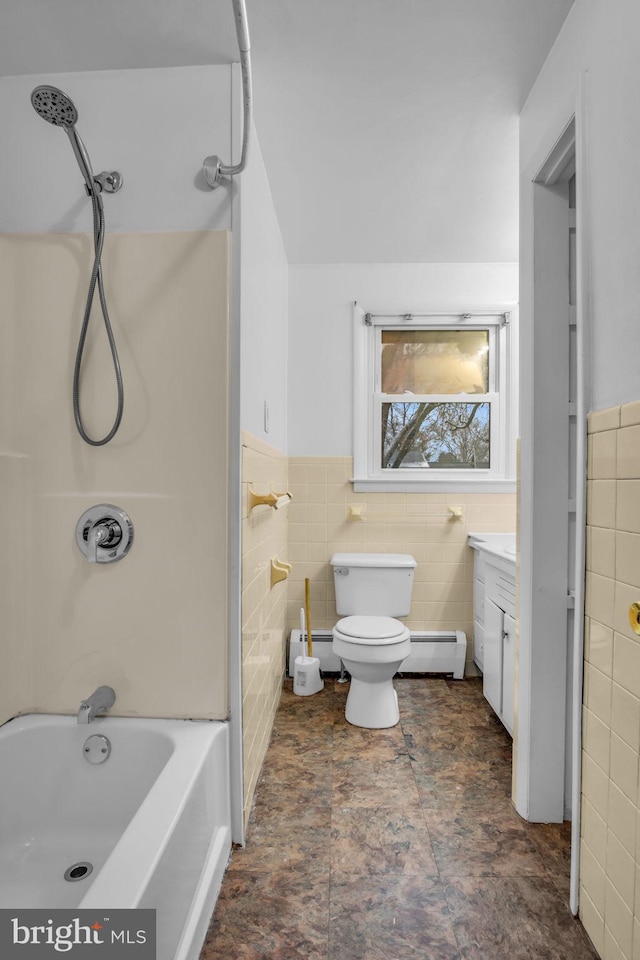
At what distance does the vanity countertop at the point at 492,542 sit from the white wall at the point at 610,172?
55.3 inches

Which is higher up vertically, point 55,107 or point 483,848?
point 55,107

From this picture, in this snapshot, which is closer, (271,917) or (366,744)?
(271,917)

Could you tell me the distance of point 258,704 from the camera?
6.77ft

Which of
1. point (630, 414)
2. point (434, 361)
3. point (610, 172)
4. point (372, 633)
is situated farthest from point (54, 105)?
point (434, 361)

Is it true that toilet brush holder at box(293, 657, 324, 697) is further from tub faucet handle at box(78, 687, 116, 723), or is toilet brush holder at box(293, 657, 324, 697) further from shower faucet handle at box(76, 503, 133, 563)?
A: shower faucet handle at box(76, 503, 133, 563)

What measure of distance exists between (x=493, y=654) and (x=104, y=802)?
1.73m

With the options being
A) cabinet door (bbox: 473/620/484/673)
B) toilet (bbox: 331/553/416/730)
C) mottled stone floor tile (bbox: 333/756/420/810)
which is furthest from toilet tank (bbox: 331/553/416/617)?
mottled stone floor tile (bbox: 333/756/420/810)

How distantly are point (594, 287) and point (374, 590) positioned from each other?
6.50 ft

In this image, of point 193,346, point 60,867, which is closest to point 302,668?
point 60,867

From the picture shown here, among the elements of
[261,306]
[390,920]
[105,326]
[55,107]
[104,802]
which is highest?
[55,107]

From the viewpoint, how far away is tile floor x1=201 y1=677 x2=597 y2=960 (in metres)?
1.37

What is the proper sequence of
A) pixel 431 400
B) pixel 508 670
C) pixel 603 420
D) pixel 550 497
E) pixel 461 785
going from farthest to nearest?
1. pixel 431 400
2. pixel 508 670
3. pixel 461 785
4. pixel 550 497
5. pixel 603 420

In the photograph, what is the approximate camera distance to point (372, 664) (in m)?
2.46

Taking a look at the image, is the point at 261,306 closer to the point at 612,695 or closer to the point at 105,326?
the point at 105,326
